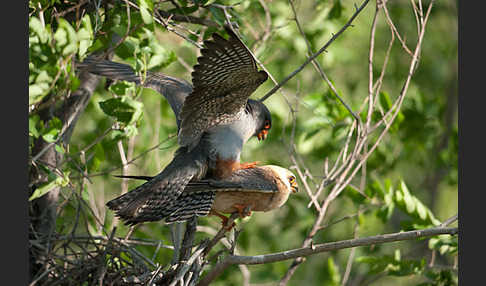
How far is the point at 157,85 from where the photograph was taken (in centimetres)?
493

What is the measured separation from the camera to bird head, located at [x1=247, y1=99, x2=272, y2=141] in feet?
15.4

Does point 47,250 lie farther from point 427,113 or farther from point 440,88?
point 440,88

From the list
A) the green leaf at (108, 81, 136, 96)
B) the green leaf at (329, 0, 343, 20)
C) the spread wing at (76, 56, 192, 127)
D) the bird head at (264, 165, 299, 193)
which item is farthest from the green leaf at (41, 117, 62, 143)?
the green leaf at (329, 0, 343, 20)

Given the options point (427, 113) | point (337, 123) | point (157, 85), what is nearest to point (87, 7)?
point (157, 85)

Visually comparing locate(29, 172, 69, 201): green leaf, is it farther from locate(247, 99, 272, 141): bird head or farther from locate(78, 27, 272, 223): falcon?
locate(247, 99, 272, 141): bird head

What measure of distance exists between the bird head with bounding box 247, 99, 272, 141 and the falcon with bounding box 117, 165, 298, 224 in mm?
545

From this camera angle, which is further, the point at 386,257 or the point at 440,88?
the point at 440,88

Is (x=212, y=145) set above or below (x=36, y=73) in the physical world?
below

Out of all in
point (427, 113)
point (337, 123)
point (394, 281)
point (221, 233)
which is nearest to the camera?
point (221, 233)

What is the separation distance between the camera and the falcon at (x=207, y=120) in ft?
12.6

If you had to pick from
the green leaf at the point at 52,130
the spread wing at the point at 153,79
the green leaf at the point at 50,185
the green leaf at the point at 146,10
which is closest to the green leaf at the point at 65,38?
the green leaf at the point at 146,10

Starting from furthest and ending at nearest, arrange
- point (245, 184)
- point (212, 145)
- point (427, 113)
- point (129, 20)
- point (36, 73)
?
point (427, 113)
point (212, 145)
point (245, 184)
point (129, 20)
point (36, 73)

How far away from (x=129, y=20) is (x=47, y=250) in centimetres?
160

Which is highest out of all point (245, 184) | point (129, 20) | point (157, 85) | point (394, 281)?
point (129, 20)
